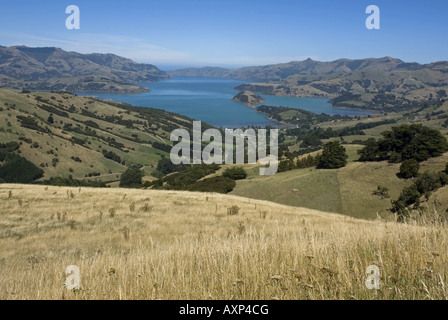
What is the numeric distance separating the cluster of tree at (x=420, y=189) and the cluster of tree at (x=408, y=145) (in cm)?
1162

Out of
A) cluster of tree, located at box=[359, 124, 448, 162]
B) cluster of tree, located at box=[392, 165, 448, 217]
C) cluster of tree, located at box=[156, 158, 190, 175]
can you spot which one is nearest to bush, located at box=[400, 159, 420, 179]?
cluster of tree, located at box=[359, 124, 448, 162]

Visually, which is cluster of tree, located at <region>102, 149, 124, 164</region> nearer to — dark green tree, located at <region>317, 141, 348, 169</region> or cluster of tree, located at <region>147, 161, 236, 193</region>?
cluster of tree, located at <region>147, 161, 236, 193</region>

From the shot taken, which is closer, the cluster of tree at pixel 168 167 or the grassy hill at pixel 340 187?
the grassy hill at pixel 340 187

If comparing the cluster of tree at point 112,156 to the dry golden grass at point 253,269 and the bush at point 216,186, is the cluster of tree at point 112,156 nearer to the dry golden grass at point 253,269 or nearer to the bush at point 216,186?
the bush at point 216,186

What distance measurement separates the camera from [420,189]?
136 feet

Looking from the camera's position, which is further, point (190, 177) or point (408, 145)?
point (190, 177)

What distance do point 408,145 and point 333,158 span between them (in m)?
13.2

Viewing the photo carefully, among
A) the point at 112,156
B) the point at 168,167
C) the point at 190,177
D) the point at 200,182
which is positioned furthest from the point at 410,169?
the point at 112,156

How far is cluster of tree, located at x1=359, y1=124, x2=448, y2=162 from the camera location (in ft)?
172

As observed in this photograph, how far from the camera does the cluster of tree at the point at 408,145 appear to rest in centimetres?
5228

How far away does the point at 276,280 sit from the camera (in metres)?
4.22

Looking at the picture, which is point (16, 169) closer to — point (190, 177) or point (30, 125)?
point (30, 125)

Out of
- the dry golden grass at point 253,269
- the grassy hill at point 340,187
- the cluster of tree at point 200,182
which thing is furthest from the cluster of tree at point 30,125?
the dry golden grass at point 253,269
